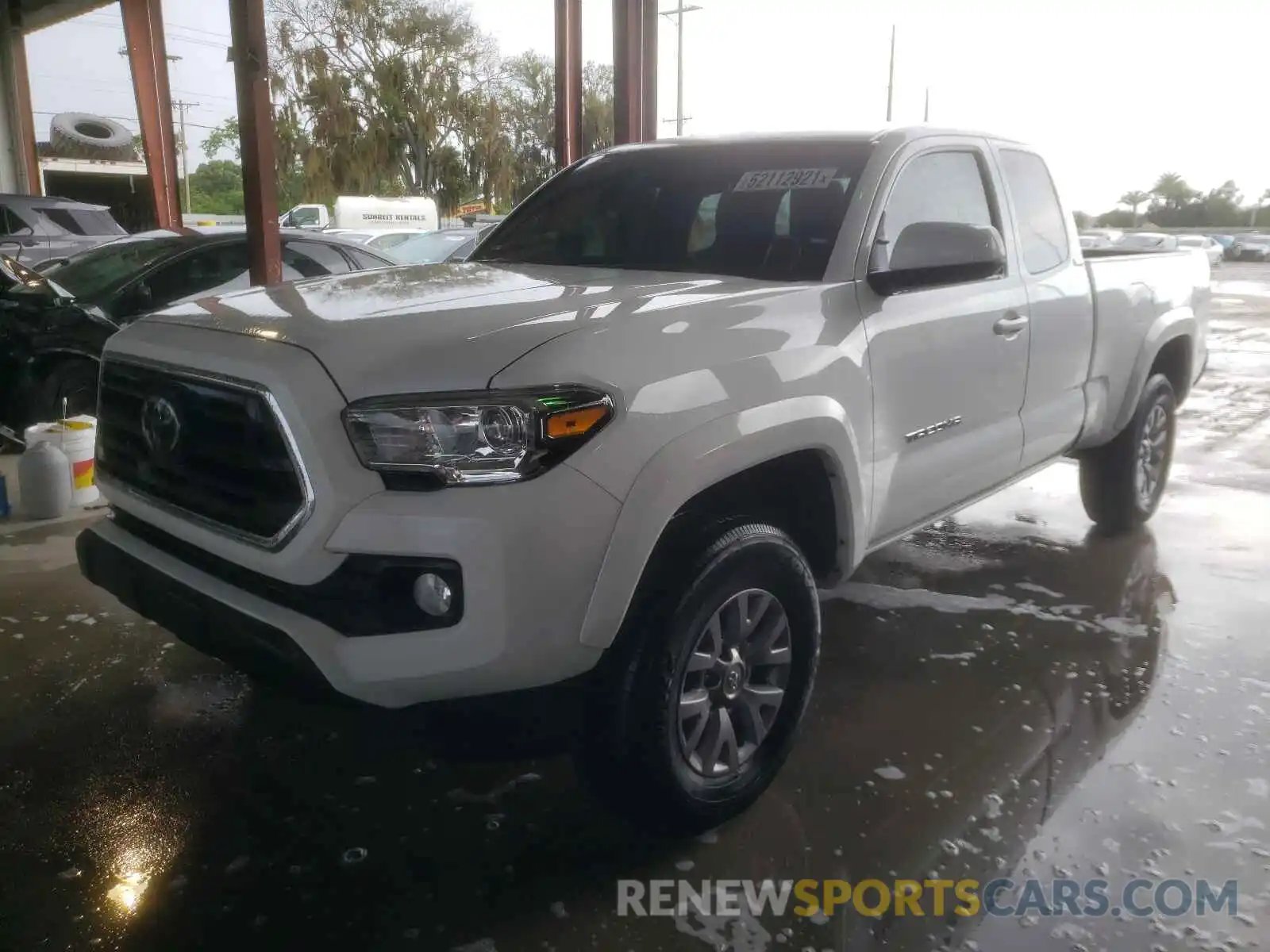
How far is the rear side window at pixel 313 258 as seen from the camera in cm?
672

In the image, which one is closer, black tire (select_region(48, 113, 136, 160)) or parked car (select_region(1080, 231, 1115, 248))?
parked car (select_region(1080, 231, 1115, 248))

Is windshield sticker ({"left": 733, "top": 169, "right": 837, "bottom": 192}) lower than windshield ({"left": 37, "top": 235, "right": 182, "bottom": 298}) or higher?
higher

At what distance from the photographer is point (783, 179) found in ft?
10.3

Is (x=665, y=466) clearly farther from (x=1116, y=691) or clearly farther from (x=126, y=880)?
(x=1116, y=691)

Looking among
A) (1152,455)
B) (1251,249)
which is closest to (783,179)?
(1152,455)

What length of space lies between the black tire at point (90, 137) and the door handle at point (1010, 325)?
1405 cm

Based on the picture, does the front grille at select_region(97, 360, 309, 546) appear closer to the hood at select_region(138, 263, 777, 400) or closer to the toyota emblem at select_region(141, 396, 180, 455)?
the toyota emblem at select_region(141, 396, 180, 455)

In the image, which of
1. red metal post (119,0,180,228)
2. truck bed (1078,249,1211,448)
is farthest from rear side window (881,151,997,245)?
red metal post (119,0,180,228)

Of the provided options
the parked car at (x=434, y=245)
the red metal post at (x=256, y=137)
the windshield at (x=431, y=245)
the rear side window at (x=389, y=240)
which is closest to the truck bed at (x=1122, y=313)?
the red metal post at (x=256, y=137)

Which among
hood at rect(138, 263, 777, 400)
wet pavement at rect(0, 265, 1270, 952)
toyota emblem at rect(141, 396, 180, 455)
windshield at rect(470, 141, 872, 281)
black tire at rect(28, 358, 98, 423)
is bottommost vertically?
wet pavement at rect(0, 265, 1270, 952)

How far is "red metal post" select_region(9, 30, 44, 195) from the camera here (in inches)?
664

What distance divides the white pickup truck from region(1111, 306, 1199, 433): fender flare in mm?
1136

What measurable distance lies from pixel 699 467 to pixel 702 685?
0.55 meters

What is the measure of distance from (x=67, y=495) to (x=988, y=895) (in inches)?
185
